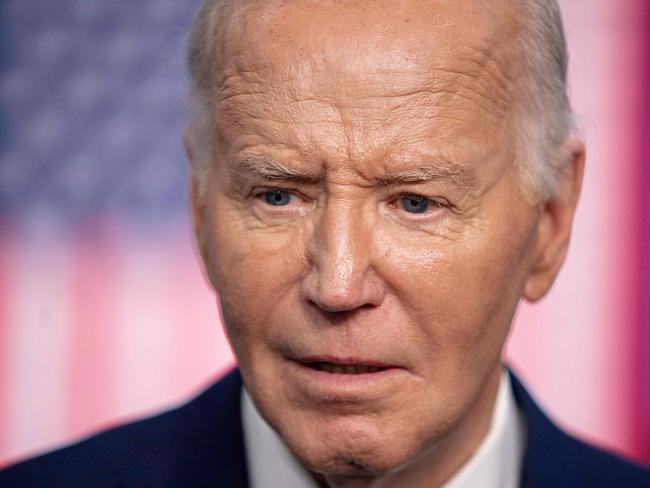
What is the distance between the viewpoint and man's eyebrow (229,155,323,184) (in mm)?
2305

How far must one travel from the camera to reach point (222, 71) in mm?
2480

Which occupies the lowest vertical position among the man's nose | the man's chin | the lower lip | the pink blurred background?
the pink blurred background

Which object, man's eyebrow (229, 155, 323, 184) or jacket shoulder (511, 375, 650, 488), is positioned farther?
jacket shoulder (511, 375, 650, 488)

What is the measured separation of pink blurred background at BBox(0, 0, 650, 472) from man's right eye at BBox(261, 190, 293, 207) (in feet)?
5.82

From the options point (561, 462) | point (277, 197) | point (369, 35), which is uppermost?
point (369, 35)

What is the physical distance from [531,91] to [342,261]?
633mm

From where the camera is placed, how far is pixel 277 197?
94.6 inches

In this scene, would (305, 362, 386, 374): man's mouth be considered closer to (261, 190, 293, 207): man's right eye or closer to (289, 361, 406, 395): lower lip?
(289, 361, 406, 395): lower lip

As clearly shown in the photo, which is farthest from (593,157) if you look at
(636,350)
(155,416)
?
(155,416)

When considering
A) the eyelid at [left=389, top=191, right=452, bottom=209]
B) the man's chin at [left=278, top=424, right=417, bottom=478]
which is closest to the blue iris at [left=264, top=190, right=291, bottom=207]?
the eyelid at [left=389, top=191, right=452, bottom=209]

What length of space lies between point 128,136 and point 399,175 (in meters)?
2.07

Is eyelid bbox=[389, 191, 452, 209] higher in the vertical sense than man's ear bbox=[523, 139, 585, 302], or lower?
higher

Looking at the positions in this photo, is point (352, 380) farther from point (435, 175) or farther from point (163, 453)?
point (163, 453)

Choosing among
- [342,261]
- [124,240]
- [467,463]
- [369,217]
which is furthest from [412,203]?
[124,240]
